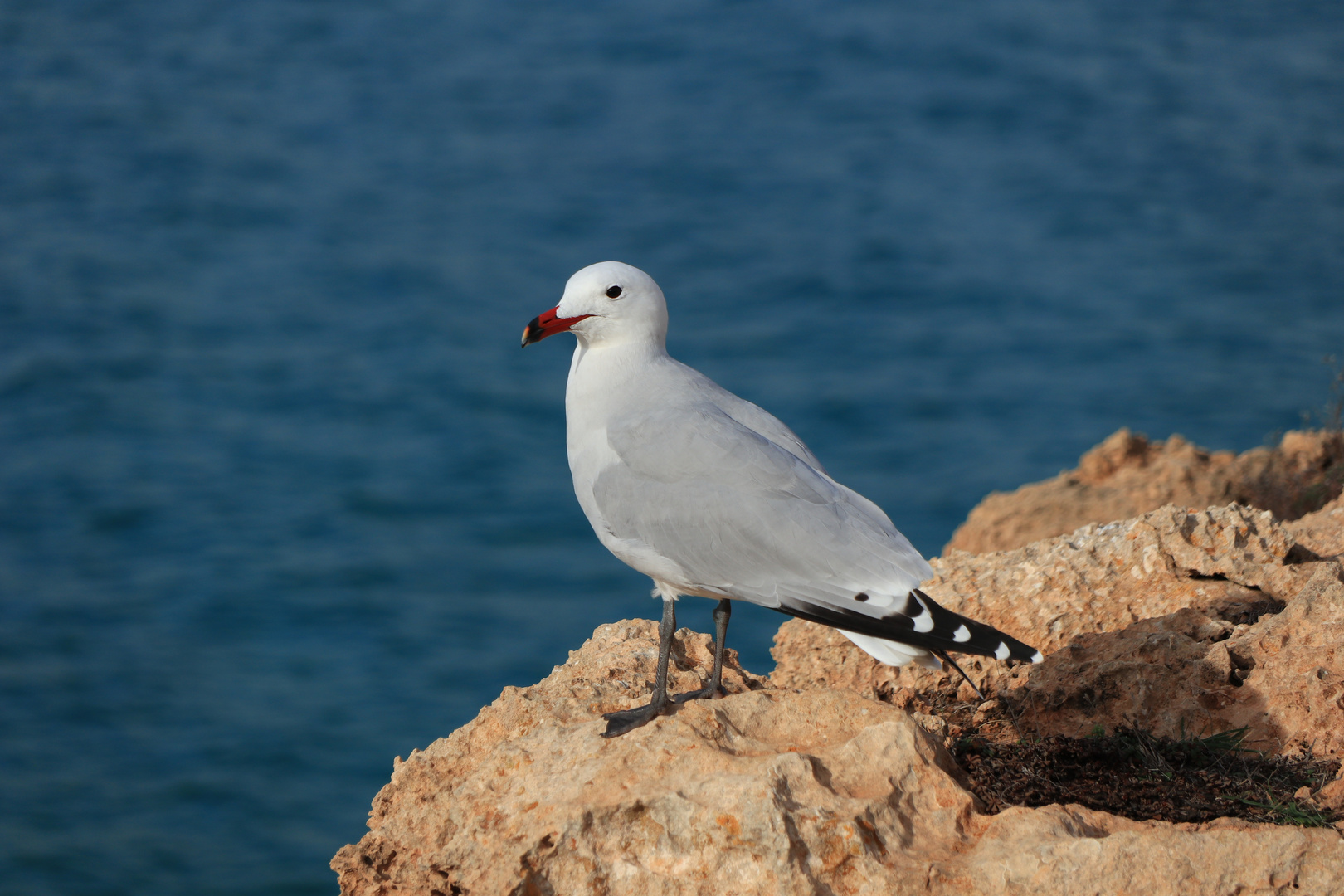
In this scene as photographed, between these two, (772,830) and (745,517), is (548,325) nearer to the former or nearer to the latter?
(745,517)

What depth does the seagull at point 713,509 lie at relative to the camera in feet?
12.8

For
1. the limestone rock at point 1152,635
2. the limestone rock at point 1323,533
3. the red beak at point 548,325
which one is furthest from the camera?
the limestone rock at point 1323,533

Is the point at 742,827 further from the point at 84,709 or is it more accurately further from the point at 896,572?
the point at 84,709

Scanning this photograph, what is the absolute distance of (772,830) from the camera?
3189mm

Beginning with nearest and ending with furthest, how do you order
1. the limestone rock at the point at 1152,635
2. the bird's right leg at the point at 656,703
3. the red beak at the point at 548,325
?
the bird's right leg at the point at 656,703, the limestone rock at the point at 1152,635, the red beak at the point at 548,325

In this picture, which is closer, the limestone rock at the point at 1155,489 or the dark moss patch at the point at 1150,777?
the dark moss patch at the point at 1150,777

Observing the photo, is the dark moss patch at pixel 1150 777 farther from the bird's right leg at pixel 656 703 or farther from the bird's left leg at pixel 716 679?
the bird's right leg at pixel 656 703

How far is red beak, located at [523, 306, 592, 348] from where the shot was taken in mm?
4578

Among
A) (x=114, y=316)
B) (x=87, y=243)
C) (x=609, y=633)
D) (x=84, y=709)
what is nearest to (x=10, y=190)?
(x=87, y=243)

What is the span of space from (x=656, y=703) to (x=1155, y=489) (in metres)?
4.72

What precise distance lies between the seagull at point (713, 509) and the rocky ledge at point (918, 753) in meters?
0.26

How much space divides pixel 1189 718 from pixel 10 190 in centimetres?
1905

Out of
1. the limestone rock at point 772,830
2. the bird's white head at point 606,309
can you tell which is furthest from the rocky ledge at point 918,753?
the bird's white head at point 606,309

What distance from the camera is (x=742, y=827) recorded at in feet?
10.5
